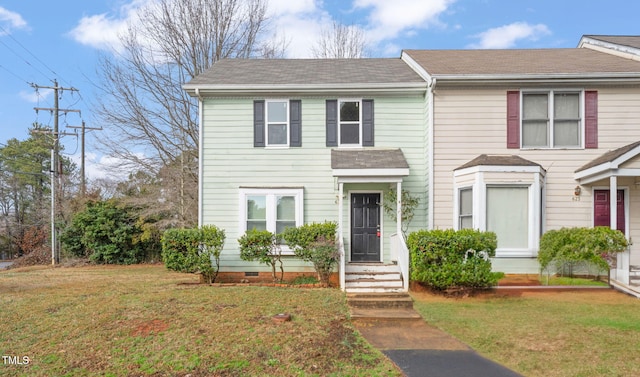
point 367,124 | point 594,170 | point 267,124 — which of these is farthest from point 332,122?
point 594,170

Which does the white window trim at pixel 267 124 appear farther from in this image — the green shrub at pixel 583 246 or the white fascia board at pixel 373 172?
the green shrub at pixel 583 246

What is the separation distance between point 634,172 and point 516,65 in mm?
4029

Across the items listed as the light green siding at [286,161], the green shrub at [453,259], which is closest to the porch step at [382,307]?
the green shrub at [453,259]

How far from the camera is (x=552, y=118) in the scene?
32.7 ft

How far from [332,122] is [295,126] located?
1.02 metres

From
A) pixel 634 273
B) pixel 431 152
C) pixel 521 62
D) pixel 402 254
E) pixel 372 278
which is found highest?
pixel 521 62

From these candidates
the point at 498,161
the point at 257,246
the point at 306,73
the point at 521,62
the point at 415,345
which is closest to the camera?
the point at 415,345

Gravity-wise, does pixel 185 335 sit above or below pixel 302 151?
below

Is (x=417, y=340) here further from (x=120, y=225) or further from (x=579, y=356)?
(x=120, y=225)

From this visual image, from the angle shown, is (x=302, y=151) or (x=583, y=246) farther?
(x=302, y=151)

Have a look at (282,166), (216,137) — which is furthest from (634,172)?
(216,137)

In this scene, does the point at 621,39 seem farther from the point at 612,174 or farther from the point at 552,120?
the point at 612,174

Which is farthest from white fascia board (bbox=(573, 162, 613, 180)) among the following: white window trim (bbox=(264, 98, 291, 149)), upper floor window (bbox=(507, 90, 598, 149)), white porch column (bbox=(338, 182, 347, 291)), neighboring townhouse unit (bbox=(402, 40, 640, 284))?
white window trim (bbox=(264, 98, 291, 149))

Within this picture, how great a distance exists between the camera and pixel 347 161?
9.94 metres
